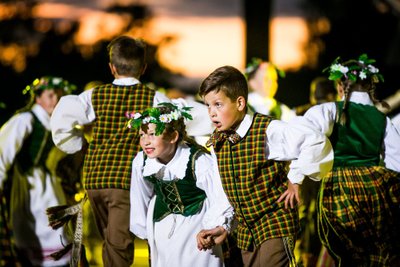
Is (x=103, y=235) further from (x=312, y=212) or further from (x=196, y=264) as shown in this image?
(x=312, y=212)

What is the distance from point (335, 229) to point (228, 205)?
1.06m

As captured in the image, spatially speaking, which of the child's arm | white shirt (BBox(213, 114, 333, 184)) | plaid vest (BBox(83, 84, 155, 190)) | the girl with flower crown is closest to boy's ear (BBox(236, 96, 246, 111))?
white shirt (BBox(213, 114, 333, 184))

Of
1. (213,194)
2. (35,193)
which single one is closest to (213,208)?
(213,194)

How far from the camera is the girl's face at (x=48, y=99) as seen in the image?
21.8ft

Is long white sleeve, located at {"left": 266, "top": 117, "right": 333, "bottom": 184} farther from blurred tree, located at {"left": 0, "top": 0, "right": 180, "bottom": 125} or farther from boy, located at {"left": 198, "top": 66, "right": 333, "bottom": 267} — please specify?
blurred tree, located at {"left": 0, "top": 0, "right": 180, "bottom": 125}

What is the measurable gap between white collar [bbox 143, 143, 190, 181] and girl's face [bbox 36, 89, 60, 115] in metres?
1.99

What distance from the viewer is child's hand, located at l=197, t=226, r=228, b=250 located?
452 cm

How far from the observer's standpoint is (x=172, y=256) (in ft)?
15.9

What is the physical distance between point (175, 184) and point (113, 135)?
2.49ft

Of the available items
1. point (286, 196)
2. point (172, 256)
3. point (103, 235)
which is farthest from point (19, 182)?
point (286, 196)

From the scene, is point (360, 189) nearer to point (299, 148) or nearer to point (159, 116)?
point (299, 148)

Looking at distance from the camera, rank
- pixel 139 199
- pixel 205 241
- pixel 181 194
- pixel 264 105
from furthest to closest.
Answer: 1. pixel 264 105
2. pixel 139 199
3. pixel 181 194
4. pixel 205 241

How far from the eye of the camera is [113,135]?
5410mm

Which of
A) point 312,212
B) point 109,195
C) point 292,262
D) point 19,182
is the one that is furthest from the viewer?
point 312,212
